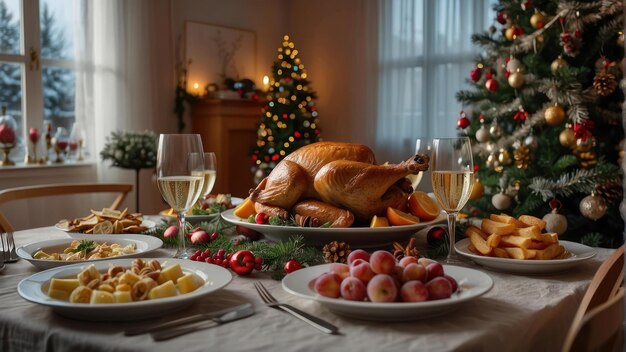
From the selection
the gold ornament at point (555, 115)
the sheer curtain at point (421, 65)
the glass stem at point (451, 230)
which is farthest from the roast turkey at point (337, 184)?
the sheer curtain at point (421, 65)

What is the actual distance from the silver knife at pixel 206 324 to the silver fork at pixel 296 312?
0.04 meters

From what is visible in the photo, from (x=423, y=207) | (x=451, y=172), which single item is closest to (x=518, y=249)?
(x=451, y=172)

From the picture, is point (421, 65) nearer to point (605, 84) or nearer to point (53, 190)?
point (605, 84)

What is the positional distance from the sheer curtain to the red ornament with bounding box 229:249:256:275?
4.04 metres

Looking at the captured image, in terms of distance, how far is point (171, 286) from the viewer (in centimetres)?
80

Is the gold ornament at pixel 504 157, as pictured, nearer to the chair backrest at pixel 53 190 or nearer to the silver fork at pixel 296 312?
the chair backrest at pixel 53 190

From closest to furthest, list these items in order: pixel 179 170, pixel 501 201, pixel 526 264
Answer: pixel 526 264, pixel 179 170, pixel 501 201

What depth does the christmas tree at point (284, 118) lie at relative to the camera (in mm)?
5105

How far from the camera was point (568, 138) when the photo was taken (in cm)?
271

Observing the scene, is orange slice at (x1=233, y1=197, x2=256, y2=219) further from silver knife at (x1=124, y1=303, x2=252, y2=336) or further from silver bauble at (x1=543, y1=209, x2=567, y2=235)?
silver bauble at (x1=543, y1=209, x2=567, y2=235)

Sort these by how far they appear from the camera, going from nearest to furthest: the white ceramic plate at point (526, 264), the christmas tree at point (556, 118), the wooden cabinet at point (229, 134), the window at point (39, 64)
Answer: the white ceramic plate at point (526, 264) < the christmas tree at point (556, 118) < the window at point (39, 64) < the wooden cabinet at point (229, 134)

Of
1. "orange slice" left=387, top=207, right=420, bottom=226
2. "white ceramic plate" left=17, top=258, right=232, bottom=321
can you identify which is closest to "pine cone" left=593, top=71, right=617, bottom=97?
"orange slice" left=387, top=207, right=420, bottom=226

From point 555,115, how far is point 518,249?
189 centimetres

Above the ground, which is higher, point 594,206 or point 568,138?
point 568,138
